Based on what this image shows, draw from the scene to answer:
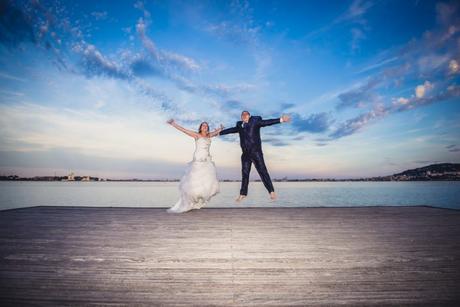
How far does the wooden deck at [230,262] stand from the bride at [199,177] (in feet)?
4.13

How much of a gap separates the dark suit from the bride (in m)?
0.59

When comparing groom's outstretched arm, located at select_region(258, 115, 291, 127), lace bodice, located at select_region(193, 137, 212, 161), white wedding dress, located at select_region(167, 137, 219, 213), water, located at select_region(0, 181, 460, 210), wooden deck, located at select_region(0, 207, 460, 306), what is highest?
groom's outstretched arm, located at select_region(258, 115, 291, 127)

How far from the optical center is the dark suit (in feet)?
22.9

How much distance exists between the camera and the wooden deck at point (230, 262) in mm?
2080

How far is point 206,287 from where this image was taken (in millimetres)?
2217

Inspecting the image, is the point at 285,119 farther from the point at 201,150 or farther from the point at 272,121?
the point at 201,150

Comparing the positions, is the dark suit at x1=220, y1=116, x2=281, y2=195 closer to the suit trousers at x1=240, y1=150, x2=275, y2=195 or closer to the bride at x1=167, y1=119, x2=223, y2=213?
the suit trousers at x1=240, y1=150, x2=275, y2=195

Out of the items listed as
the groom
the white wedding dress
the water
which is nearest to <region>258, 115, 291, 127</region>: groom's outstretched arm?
the groom

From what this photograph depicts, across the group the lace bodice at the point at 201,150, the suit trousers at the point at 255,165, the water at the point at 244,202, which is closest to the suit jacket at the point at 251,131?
the suit trousers at the point at 255,165

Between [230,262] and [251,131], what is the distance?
4598mm

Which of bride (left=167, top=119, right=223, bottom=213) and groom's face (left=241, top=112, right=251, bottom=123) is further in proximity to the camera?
groom's face (left=241, top=112, right=251, bottom=123)

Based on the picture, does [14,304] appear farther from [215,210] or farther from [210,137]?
[210,137]

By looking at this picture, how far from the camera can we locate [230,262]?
2.76 meters

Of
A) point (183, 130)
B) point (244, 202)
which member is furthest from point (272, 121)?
point (244, 202)
